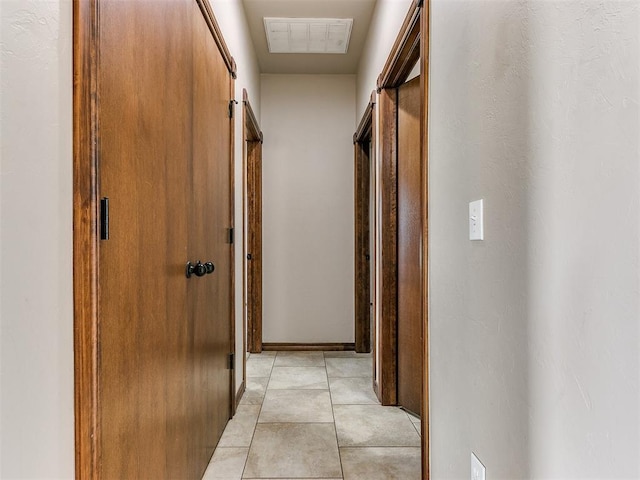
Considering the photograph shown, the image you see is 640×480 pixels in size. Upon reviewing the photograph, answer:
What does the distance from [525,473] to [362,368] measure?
2559 millimetres

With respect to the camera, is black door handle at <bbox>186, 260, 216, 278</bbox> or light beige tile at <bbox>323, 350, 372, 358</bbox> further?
light beige tile at <bbox>323, 350, 372, 358</bbox>

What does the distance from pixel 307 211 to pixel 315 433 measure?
2239 mm

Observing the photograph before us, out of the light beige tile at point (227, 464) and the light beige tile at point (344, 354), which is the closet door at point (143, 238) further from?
the light beige tile at point (344, 354)

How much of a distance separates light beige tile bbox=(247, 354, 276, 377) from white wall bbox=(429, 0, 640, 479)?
6.90ft

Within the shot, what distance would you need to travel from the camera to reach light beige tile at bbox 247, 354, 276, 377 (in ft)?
10.9

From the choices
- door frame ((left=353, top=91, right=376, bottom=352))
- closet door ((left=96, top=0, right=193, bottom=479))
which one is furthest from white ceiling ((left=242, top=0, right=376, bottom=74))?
closet door ((left=96, top=0, right=193, bottom=479))

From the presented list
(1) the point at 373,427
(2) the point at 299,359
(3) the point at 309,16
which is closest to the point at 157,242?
(1) the point at 373,427

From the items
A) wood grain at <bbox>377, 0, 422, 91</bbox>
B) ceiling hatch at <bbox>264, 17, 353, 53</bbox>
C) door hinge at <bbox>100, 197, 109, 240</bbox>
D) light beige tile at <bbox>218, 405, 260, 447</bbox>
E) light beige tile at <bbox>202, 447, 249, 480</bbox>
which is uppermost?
ceiling hatch at <bbox>264, 17, 353, 53</bbox>

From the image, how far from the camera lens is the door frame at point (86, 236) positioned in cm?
89

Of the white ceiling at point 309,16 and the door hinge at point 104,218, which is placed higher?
the white ceiling at point 309,16

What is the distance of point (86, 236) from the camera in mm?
910
